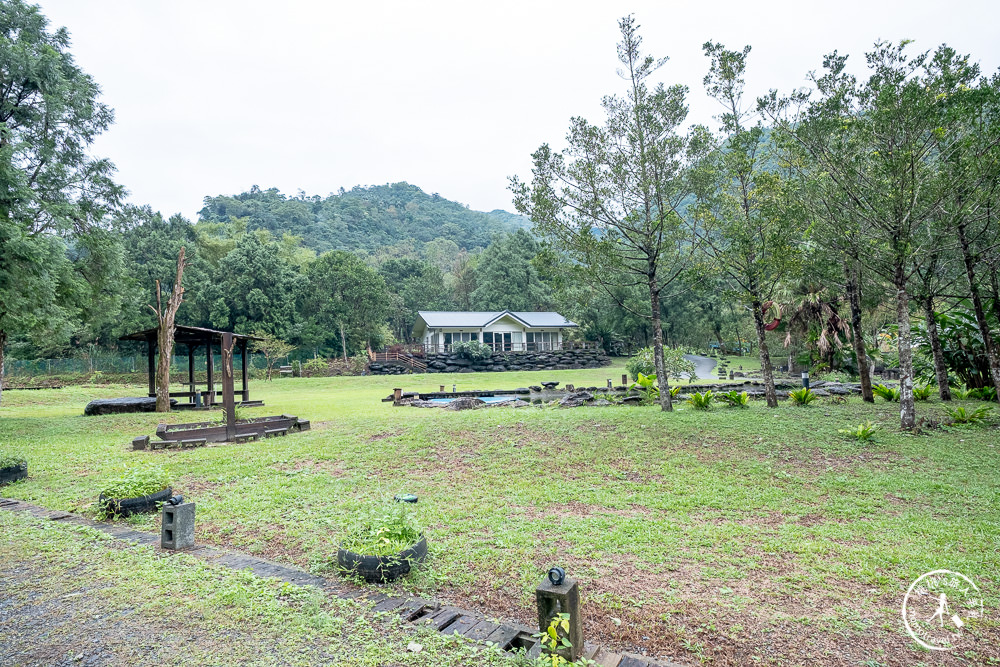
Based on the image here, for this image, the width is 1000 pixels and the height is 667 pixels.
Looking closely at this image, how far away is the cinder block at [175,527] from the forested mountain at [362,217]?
6294 cm

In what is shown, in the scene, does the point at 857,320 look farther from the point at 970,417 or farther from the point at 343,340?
the point at 343,340

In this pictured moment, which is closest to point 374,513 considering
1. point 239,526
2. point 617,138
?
point 239,526

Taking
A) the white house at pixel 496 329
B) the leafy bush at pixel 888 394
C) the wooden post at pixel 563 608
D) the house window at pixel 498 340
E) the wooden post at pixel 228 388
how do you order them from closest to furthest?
the wooden post at pixel 563 608 → the wooden post at pixel 228 388 → the leafy bush at pixel 888 394 → the white house at pixel 496 329 → the house window at pixel 498 340

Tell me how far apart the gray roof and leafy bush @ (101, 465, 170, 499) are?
106ft

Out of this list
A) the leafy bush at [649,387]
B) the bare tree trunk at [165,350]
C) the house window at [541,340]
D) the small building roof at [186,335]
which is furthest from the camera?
the house window at [541,340]

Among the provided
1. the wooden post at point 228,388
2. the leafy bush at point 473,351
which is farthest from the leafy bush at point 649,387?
the leafy bush at point 473,351

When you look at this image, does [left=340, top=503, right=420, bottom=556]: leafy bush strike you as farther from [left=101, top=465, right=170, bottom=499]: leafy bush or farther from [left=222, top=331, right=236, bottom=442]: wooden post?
[left=222, top=331, right=236, bottom=442]: wooden post

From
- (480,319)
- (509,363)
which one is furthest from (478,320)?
(509,363)

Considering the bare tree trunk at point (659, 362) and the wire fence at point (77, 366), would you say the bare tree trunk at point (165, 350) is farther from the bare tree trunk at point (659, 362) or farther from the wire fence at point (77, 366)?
the wire fence at point (77, 366)

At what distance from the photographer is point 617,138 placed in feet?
35.5

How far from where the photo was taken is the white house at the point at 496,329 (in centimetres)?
3881

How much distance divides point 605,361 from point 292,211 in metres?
56.9

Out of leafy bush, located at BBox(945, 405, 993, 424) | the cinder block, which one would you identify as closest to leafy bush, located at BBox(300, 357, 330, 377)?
the cinder block

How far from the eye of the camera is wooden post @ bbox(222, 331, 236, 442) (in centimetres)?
987
